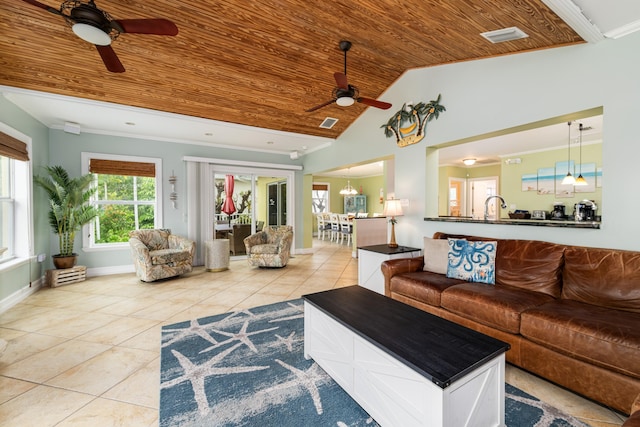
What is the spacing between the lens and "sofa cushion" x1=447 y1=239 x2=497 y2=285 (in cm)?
268

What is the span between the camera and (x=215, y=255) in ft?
17.0

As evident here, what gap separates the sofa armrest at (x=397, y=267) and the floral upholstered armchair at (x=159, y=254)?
3.40 metres

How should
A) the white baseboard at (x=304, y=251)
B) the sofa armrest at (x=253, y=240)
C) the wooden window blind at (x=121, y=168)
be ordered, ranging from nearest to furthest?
the wooden window blind at (x=121, y=168) < the sofa armrest at (x=253, y=240) < the white baseboard at (x=304, y=251)

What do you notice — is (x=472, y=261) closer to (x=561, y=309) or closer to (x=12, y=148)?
(x=561, y=309)

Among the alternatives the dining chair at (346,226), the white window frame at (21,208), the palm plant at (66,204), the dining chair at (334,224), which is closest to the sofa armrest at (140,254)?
the palm plant at (66,204)

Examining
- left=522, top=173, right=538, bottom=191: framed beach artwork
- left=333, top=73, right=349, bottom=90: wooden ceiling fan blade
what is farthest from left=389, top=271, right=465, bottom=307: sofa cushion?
left=522, top=173, right=538, bottom=191: framed beach artwork

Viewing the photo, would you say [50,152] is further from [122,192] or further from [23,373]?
[23,373]

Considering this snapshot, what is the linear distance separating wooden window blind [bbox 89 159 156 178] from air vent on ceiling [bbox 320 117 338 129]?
344cm

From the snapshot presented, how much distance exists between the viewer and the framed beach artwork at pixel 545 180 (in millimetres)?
6051

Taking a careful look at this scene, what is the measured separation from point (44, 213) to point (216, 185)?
2.81m

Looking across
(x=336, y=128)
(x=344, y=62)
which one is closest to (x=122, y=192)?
(x=336, y=128)

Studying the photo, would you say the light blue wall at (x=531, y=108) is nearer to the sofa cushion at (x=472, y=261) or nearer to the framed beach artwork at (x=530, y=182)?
the sofa cushion at (x=472, y=261)

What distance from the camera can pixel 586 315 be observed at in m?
1.79

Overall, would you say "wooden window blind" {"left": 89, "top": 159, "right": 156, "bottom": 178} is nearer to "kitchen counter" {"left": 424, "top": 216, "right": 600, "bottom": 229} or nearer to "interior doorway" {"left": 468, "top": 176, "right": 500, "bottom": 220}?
"kitchen counter" {"left": 424, "top": 216, "right": 600, "bottom": 229}
